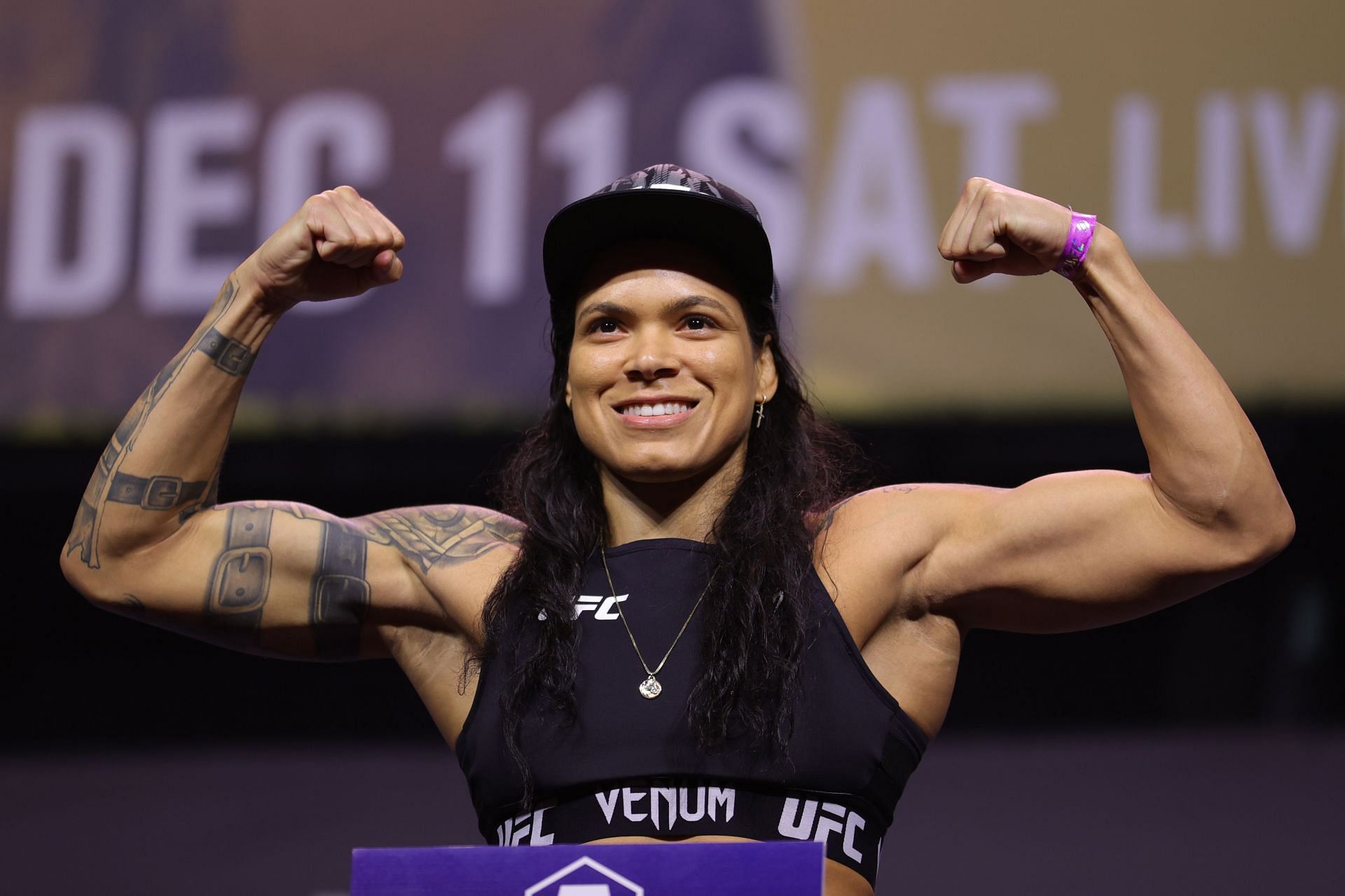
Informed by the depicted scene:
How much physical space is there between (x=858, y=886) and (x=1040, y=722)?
5.55ft

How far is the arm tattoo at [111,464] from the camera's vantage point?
163 centimetres

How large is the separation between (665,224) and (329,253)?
14.5 inches

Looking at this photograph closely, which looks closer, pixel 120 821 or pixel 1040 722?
pixel 120 821

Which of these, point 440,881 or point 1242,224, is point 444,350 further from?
point 440,881

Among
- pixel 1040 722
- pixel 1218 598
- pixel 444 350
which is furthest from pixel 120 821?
pixel 1218 598

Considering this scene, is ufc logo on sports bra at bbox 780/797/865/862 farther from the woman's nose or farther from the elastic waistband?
the woman's nose

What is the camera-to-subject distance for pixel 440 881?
117 cm

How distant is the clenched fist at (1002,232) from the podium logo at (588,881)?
69 cm

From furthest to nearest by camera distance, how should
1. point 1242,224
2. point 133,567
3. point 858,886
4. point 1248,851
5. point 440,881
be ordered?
point 1242,224 → point 1248,851 → point 133,567 → point 858,886 → point 440,881

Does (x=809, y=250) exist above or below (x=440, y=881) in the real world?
above

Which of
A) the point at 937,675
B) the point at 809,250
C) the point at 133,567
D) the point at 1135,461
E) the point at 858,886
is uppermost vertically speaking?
the point at 809,250

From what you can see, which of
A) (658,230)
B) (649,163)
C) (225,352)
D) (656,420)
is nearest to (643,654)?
(656,420)

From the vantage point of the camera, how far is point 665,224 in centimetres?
165

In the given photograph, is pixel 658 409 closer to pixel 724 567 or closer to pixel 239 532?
pixel 724 567
